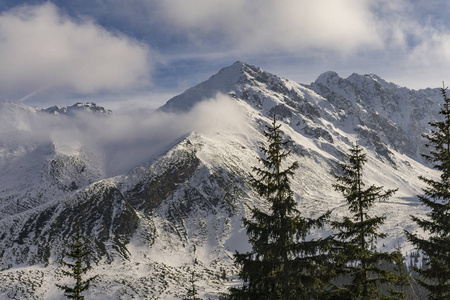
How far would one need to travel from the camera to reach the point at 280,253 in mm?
20141

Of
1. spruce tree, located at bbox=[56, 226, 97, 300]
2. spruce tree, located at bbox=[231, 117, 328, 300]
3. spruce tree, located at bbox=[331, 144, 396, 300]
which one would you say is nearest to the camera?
spruce tree, located at bbox=[231, 117, 328, 300]

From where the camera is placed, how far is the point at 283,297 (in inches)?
781

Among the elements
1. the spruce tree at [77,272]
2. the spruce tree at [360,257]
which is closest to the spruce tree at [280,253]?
the spruce tree at [360,257]

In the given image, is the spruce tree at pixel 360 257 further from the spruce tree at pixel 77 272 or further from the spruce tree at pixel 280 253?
the spruce tree at pixel 77 272

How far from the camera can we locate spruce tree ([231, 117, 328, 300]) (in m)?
19.4

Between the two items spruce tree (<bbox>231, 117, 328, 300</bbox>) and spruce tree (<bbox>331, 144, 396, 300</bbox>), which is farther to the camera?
spruce tree (<bbox>331, 144, 396, 300</bbox>)

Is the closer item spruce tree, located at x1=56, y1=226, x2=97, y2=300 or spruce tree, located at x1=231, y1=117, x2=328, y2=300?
spruce tree, located at x1=231, y1=117, x2=328, y2=300

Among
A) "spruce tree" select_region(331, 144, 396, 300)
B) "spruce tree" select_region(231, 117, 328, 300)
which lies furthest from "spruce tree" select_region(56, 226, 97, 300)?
"spruce tree" select_region(331, 144, 396, 300)

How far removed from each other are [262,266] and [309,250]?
3.02m

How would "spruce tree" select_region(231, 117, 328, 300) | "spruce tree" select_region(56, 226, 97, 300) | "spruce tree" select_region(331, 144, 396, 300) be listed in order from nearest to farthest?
1. "spruce tree" select_region(231, 117, 328, 300)
2. "spruce tree" select_region(331, 144, 396, 300)
3. "spruce tree" select_region(56, 226, 97, 300)

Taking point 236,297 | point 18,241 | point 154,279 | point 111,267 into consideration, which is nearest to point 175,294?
point 154,279

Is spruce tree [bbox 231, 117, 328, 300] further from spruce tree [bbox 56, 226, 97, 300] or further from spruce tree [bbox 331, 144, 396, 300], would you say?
spruce tree [bbox 56, 226, 97, 300]

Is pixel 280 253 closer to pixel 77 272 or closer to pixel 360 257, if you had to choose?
pixel 360 257

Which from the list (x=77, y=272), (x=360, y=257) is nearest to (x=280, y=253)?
(x=360, y=257)
